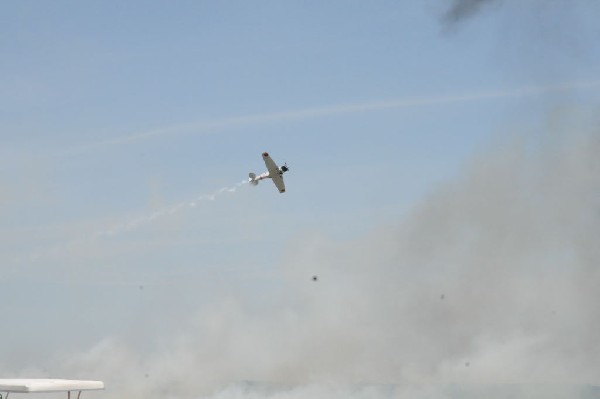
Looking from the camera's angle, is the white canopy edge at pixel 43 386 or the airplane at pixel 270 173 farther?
the airplane at pixel 270 173

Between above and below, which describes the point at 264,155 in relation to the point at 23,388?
above

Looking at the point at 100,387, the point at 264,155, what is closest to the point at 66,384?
the point at 100,387

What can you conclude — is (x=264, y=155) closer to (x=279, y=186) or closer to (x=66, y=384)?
(x=279, y=186)

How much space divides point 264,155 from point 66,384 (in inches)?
3614

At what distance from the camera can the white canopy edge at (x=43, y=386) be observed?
3310 inches

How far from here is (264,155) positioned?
177m

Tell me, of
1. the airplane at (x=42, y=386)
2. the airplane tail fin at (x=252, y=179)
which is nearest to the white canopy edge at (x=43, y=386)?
the airplane at (x=42, y=386)

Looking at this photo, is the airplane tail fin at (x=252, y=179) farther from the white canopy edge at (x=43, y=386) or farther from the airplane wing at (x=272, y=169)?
the white canopy edge at (x=43, y=386)

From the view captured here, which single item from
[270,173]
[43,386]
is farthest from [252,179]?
[43,386]

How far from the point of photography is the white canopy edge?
276 feet

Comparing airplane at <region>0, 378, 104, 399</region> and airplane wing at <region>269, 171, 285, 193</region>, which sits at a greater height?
airplane wing at <region>269, 171, 285, 193</region>

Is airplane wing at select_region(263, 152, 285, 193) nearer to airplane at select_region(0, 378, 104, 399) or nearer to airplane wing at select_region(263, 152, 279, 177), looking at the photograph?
airplane wing at select_region(263, 152, 279, 177)

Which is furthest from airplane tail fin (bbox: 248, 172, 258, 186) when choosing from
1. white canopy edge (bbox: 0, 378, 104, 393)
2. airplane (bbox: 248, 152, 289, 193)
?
white canopy edge (bbox: 0, 378, 104, 393)

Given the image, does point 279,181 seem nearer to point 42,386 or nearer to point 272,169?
point 272,169
